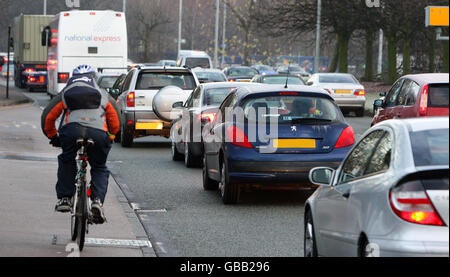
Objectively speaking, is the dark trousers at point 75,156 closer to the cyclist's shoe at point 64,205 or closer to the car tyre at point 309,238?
the cyclist's shoe at point 64,205

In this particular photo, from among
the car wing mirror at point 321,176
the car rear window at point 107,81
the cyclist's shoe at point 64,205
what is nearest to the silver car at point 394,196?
the car wing mirror at point 321,176

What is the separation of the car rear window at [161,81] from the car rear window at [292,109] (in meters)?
8.85

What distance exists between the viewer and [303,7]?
54656 millimetres

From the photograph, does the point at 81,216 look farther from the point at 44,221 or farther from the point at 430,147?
the point at 430,147

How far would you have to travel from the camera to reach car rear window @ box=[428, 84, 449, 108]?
15.0 metres

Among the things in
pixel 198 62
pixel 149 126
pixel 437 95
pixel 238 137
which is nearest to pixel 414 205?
pixel 238 137

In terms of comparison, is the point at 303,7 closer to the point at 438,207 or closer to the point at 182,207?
the point at 182,207

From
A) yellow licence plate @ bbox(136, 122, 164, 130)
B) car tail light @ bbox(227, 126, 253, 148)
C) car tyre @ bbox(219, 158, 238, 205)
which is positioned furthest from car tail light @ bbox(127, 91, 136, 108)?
car tail light @ bbox(227, 126, 253, 148)

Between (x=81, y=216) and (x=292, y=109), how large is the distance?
440cm

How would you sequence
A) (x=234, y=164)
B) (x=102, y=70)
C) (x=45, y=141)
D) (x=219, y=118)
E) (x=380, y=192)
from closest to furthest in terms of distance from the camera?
(x=380, y=192) < (x=234, y=164) < (x=219, y=118) < (x=45, y=141) < (x=102, y=70)

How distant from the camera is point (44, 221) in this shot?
10453 mm

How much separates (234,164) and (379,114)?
19.3ft

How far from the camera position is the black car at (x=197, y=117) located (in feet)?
54.4
